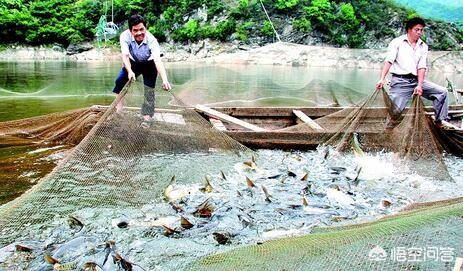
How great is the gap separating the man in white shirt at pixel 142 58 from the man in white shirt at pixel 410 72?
309 cm

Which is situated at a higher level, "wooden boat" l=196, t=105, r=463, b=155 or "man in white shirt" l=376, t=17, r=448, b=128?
"man in white shirt" l=376, t=17, r=448, b=128

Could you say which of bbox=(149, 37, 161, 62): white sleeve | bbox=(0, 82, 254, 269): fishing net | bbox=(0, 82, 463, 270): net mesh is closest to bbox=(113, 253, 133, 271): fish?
bbox=(0, 82, 463, 270): net mesh

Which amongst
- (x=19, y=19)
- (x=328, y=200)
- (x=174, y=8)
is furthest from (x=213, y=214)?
(x=174, y=8)

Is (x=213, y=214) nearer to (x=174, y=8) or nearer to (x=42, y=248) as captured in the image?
(x=42, y=248)

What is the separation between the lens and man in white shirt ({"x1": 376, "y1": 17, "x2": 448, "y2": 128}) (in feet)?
19.2

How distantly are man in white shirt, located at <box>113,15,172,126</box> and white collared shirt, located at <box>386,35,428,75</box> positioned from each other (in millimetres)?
3247

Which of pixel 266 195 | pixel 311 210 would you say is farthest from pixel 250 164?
pixel 311 210

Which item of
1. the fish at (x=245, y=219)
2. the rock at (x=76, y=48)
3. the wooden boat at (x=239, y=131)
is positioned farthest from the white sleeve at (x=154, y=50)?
the rock at (x=76, y=48)

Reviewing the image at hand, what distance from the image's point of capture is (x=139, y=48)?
5746 mm

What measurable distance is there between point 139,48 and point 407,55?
377 centimetres

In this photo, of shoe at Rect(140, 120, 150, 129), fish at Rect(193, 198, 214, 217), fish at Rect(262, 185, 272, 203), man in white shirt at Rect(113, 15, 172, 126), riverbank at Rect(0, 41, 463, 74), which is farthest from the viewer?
riverbank at Rect(0, 41, 463, 74)

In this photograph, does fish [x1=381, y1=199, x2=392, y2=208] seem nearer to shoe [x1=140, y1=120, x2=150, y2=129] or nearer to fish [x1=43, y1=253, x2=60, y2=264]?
shoe [x1=140, y1=120, x2=150, y2=129]

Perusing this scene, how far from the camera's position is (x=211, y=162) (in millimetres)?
4887

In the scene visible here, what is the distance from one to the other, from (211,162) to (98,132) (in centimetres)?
131
